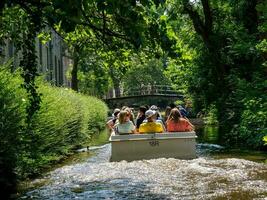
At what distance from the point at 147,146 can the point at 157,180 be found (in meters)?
3.09

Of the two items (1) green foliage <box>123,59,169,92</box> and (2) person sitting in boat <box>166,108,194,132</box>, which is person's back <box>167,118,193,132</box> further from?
(1) green foliage <box>123,59,169,92</box>

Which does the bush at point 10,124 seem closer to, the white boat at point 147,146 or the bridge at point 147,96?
the white boat at point 147,146

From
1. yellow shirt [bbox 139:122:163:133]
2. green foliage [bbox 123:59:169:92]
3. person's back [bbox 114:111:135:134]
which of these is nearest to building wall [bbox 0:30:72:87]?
person's back [bbox 114:111:135:134]

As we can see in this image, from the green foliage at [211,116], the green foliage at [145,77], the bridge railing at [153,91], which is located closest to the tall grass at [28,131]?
the green foliage at [211,116]

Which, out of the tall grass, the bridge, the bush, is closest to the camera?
the bush

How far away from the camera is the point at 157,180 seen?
1116 centimetres

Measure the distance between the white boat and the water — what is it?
1.43 ft

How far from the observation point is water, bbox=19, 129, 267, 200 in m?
9.76

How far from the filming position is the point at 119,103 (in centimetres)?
7025

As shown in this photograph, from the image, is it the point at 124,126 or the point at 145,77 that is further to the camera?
the point at 145,77

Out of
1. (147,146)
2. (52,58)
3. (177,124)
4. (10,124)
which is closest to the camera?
(10,124)

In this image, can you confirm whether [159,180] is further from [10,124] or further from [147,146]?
[10,124]

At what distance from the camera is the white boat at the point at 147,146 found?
14125mm

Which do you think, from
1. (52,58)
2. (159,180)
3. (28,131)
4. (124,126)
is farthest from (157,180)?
(52,58)
